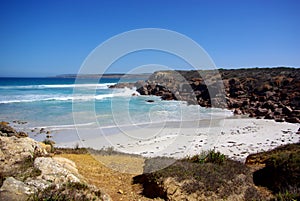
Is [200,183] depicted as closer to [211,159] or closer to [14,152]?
[211,159]

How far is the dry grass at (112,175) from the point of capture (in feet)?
20.9

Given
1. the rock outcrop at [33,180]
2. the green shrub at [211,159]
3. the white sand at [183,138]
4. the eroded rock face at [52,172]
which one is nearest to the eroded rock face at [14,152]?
the rock outcrop at [33,180]

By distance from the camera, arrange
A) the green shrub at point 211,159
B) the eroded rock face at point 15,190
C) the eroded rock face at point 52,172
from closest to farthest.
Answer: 1. the eroded rock face at point 15,190
2. the eroded rock face at point 52,172
3. the green shrub at point 211,159

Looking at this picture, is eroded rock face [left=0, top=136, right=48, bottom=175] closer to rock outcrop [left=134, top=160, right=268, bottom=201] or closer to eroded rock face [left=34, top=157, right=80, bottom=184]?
eroded rock face [left=34, top=157, right=80, bottom=184]

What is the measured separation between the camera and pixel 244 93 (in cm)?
3734

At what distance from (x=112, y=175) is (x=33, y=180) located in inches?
132

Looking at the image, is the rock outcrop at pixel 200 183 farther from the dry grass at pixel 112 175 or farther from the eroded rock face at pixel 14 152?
the eroded rock face at pixel 14 152

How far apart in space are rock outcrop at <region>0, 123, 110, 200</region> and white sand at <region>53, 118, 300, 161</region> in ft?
24.9

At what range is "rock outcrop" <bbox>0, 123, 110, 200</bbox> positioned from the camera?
3.91m

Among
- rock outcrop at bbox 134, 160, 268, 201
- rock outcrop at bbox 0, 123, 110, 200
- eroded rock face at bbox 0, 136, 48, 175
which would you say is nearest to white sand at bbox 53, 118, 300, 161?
rock outcrop at bbox 134, 160, 268, 201

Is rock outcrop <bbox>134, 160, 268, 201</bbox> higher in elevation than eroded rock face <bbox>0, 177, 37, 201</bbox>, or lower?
lower

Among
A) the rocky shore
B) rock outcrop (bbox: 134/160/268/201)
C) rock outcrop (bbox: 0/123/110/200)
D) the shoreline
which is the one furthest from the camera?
the rocky shore

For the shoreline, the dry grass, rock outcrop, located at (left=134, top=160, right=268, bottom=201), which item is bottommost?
the shoreline

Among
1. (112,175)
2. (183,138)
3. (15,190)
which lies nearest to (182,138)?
(183,138)
